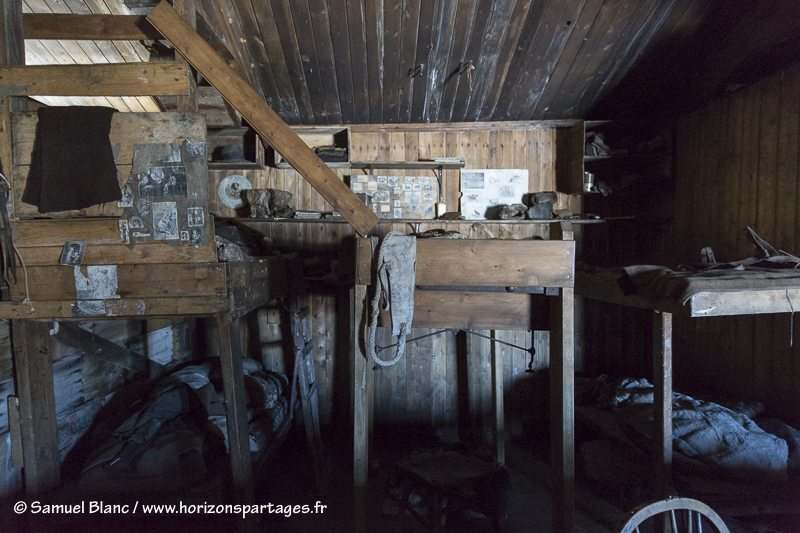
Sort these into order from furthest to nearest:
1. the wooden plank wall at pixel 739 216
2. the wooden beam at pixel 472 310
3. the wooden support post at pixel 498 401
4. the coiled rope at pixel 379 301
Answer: the wooden support post at pixel 498 401, the wooden plank wall at pixel 739 216, the wooden beam at pixel 472 310, the coiled rope at pixel 379 301

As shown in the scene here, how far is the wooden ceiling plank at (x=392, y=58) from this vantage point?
2.46m

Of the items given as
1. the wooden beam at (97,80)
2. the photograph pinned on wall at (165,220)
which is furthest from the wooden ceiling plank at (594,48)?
the photograph pinned on wall at (165,220)

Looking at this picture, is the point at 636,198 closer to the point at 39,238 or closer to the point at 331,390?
the point at 331,390

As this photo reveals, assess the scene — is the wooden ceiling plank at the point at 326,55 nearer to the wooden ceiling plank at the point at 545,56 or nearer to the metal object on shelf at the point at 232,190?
the metal object on shelf at the point at 232,190


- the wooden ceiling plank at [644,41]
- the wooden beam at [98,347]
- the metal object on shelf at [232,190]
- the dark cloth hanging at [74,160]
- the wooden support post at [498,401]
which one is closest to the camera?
the dark cloth hanging at [74,160]

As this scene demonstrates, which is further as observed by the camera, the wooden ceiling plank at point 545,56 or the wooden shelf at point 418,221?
the wooden shelf at point 418,221

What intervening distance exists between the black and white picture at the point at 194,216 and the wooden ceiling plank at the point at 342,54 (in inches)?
73.2

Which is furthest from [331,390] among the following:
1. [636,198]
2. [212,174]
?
[636,198]

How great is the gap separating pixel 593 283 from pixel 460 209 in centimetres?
147

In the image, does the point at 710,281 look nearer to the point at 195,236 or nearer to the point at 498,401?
the point at 498,401

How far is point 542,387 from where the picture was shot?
3541mm

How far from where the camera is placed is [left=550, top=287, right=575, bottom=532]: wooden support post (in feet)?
5.49

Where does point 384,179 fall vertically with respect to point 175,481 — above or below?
above

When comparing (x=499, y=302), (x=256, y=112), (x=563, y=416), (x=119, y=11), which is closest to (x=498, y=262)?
(x=499, y=302)
